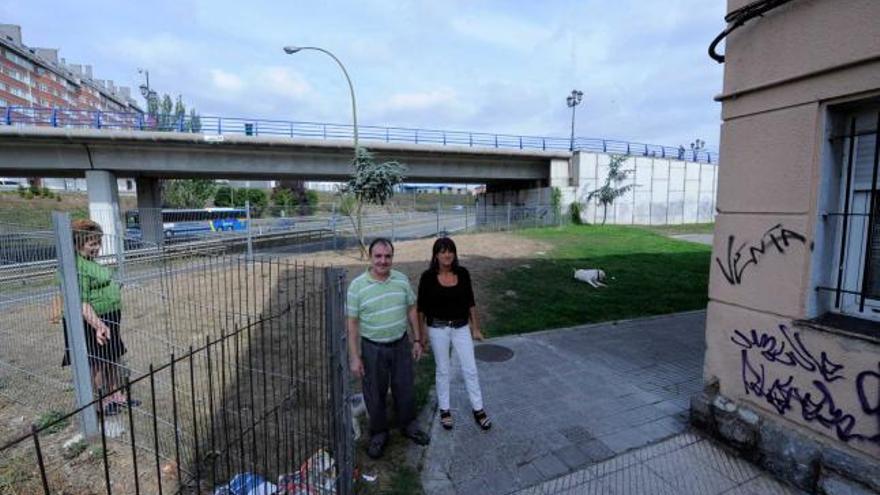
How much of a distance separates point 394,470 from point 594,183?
88.0 ft

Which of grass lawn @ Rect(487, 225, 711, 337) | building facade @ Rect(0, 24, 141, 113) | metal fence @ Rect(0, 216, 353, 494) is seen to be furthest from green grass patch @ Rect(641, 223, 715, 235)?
building facade @ Rect(0, 24, 141, 113)

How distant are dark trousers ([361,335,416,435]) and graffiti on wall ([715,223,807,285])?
2.65 m

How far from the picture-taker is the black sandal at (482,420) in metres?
3.85

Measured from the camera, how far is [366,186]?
14.9m

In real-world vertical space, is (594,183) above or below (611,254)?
above

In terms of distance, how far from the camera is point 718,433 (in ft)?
12.0

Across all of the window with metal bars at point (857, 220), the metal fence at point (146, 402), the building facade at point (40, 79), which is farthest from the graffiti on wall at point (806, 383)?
A: the building facade at point (40, 79)

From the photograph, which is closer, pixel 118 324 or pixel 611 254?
pixel 118 324

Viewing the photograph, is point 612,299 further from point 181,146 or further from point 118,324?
point 181,146

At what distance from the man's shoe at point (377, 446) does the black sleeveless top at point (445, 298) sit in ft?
3.36

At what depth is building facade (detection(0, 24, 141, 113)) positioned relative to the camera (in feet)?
188

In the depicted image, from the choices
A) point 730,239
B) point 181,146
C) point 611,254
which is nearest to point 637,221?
point 611,254

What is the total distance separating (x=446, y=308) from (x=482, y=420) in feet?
3.57

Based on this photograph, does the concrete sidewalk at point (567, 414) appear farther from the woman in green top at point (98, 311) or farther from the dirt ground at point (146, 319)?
the woman in green top at point (98, 311)
